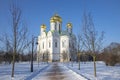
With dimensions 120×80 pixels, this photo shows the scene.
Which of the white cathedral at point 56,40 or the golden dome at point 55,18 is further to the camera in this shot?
the golden dome at point 55,18

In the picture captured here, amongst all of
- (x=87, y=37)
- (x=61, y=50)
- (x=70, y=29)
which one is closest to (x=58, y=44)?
(x=61, y=50)

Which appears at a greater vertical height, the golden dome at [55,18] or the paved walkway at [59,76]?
the golden dome at [55,18]

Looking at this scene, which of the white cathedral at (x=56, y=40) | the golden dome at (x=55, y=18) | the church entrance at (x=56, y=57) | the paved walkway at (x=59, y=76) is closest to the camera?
the paved walkway at (x=59, y=76)

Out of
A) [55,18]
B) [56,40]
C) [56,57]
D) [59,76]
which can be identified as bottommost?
[59,76]

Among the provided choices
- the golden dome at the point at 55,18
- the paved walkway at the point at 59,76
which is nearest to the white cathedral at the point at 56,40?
the golden dome at the point at 55,18

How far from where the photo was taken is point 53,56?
108 m

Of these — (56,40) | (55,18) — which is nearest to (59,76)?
(56,40)

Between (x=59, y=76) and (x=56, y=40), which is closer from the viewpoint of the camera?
(x=59, y=76)

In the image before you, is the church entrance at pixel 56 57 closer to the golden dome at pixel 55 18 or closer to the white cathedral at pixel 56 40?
the white cathedral at pixel 56 40

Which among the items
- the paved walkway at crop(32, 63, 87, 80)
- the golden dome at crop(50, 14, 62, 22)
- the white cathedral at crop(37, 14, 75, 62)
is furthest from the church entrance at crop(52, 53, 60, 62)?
the paved walkway at crop(32, 63, 87, 80)

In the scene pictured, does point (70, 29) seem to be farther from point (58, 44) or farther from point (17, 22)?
point (17, 22)

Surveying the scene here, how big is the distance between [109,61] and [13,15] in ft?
113

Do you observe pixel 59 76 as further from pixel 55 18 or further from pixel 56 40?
pixel 55 18

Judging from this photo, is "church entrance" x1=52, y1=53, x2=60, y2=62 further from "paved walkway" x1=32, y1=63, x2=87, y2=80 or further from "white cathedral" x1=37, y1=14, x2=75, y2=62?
"paved walkway" x1=32, y1=63, x2=87, y2=80
